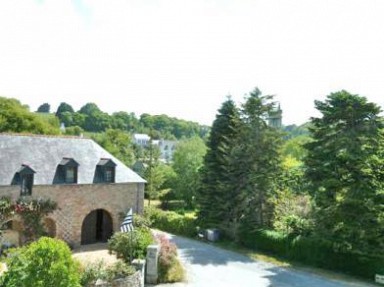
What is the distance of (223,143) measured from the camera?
3381 cm

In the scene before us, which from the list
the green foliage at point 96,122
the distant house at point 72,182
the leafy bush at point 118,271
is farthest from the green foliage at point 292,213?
the green foliage at point 96,122

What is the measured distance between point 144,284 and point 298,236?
11393 mm

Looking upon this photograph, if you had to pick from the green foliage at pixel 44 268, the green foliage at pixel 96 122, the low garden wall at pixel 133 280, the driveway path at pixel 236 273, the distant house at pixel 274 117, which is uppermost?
the green foliage at pixel 96 122

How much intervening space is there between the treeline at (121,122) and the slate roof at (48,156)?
62.1m

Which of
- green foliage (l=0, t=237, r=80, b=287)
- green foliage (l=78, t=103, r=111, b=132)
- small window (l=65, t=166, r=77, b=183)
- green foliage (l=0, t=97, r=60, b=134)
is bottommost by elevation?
green foliage (l=0, t=237, r=80, b=287)

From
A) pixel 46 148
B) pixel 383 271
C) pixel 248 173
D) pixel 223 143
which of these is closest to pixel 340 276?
pixel 383 271

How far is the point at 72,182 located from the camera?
26.5 meters

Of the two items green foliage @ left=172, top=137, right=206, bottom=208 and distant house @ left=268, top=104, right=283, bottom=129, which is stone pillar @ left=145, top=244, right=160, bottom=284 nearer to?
distant house @ left=268, top=104, right=283, bottom=129

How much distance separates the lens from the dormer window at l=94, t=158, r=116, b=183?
28.1 meters

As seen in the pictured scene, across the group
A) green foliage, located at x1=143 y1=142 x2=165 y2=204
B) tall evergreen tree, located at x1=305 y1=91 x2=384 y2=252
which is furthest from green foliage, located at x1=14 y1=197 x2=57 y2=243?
green foliage, located at x1=143 y1=142 x2=165 y2=204

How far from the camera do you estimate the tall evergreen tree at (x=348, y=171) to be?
22.9 m

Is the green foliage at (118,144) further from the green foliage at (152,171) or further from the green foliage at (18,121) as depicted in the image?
the green foliage at (152,171)

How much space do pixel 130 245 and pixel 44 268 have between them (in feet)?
21.0

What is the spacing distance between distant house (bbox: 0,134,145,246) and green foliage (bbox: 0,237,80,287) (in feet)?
30.6
